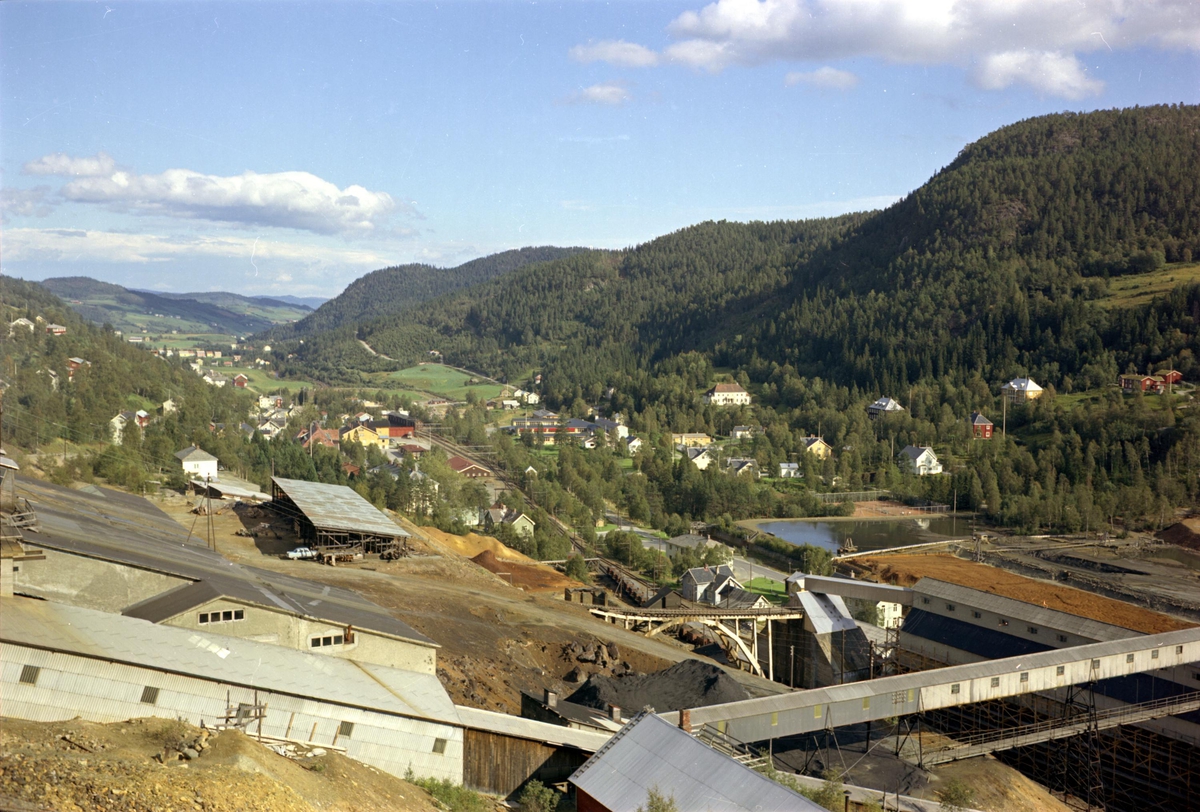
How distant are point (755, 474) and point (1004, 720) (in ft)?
139

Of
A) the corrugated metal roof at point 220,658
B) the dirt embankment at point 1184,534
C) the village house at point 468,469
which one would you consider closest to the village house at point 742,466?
the village house at point 468,469

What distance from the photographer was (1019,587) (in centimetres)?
3064

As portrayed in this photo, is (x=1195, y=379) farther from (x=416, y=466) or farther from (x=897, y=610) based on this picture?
(x=416, y=466)

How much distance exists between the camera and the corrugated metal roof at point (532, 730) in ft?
48.4

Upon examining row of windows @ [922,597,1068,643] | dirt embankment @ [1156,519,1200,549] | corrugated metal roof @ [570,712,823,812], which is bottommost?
dirt embankment @ [1156,519,1200,549]

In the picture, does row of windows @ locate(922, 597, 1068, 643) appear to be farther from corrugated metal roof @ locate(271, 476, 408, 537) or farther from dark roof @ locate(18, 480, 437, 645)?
dark roof @ locate(18, 480, 437, 645)

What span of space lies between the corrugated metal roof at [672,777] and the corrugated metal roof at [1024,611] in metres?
13.3

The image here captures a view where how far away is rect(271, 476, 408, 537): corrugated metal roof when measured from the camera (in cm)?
2712

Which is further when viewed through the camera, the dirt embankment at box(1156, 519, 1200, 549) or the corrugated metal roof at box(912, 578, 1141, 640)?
the dirt embankment at box(1156, 519, 1200, 549)

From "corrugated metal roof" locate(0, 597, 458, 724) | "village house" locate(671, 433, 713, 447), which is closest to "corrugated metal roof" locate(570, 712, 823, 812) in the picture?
"corrugated metal roof" locate(0, 597, 458, 724)

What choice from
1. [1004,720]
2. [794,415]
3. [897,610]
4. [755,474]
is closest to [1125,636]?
[1004,720]

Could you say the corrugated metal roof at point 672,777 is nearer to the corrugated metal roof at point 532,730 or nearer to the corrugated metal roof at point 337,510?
the corrugated metal roof at point 532,730

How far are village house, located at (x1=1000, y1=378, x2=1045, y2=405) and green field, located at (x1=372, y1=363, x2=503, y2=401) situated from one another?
173 feet

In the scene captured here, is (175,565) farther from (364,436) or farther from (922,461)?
(922,461)
